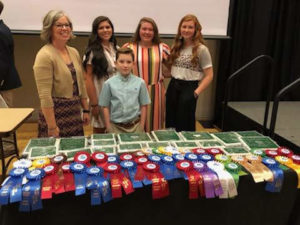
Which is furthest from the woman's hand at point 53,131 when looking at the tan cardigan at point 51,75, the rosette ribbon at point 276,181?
the rosette ribbon at point 276,181

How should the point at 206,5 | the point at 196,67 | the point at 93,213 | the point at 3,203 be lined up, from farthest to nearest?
the point at 206,5 < the point at 196,67 < the point at 93,213 < the point at 3,203

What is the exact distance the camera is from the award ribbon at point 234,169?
1444 millimetres

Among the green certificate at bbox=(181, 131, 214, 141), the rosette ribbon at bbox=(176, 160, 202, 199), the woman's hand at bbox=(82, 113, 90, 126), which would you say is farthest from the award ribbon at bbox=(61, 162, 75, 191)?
the woman's hand at bbox=(82, 113, 90, 126)

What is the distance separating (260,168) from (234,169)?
14 cm

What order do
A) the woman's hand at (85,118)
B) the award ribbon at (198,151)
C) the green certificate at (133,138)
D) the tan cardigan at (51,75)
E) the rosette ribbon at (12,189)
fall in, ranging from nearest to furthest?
the rosette ribbon at (12,189), the award ribbon at (198,151), the green certificate at (133,138), the tan cardigan at (51,75), the woman's hand at (85,118)

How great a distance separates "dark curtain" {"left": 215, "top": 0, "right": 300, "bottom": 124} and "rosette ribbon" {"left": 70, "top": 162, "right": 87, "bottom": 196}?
2936 millimetres

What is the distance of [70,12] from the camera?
3.38m

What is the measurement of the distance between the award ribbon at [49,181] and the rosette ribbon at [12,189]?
0.32ft

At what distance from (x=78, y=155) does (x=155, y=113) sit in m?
1.20

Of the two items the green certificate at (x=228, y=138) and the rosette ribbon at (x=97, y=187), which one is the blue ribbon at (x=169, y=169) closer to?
the rosette ribbon at (x=97, y=187)

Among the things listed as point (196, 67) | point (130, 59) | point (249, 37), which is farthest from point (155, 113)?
point (249, 37)

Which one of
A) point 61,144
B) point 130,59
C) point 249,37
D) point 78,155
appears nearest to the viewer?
point 78,155

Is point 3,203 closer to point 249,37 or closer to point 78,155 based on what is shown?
point 78,155

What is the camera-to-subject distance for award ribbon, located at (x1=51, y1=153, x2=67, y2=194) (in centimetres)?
129
